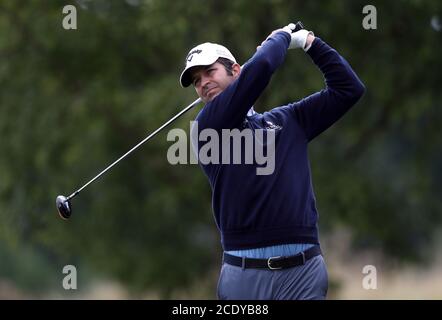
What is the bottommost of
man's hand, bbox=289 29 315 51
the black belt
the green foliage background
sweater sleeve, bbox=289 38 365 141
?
the black belt

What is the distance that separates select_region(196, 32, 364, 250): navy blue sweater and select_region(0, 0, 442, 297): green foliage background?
26.1 ft

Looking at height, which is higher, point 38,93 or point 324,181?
point 38,93

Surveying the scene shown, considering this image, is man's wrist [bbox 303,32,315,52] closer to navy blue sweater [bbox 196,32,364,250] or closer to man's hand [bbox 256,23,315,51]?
man's hand [bbox 256,23,315,51]

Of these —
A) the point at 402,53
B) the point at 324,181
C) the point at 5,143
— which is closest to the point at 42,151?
the point at 5,143

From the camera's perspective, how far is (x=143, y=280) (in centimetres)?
1669

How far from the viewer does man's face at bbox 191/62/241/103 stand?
17.1 ft

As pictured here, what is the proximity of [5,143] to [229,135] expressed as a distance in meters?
11.3

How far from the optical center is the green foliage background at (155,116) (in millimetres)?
14242

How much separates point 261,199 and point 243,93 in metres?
0.53

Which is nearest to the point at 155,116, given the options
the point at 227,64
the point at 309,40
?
the point at 309,40

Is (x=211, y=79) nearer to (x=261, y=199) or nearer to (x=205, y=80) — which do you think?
(x=205, y=80)

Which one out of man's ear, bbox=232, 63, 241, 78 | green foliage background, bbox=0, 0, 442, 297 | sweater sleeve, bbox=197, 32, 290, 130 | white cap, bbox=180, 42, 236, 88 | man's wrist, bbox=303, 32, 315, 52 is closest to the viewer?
sweater sleeve, bbox=197, 32, 290, 130

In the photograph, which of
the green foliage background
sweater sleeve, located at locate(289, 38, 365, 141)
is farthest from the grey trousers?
the green foliage background
